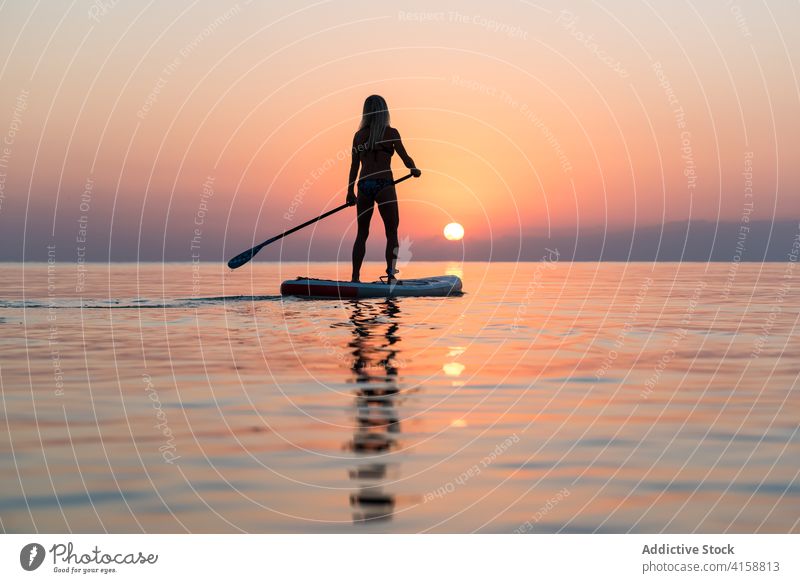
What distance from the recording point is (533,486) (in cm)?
565

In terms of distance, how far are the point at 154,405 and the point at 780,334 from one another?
9904 mm

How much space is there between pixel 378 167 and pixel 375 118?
3.63 feet

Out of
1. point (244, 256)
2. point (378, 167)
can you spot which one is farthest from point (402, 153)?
point (244, 256)

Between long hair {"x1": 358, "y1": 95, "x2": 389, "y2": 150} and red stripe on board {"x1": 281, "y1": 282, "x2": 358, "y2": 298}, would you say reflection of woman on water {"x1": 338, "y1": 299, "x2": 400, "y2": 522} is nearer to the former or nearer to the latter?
red stripe on board {"x1": 281, "y1": 282, "x2": 358, "y2": 298}

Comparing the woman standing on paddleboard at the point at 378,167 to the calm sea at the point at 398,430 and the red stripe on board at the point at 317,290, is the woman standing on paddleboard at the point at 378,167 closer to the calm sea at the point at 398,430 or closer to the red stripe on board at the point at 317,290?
the red stripe on board at the point at 317,290

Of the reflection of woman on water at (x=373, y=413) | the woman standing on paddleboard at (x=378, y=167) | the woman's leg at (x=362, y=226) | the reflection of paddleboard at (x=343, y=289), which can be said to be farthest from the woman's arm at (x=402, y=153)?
the reflection of woman on water at (x=373, y=413)

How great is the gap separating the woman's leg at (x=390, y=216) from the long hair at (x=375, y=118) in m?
1.13

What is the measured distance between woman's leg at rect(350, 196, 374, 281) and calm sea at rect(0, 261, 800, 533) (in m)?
7.50

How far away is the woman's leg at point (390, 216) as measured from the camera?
21578 millimetres

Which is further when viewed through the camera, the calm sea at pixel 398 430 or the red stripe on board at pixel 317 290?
the red stripe on board at pixel 317 290

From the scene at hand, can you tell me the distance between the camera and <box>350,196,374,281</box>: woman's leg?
21.6 meters

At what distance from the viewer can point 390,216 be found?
21656 mm

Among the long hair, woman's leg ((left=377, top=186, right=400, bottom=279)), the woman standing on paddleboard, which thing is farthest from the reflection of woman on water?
the long hair

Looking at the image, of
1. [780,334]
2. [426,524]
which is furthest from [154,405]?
[780,334]
